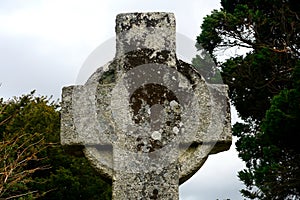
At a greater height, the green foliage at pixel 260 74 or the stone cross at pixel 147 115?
the green foliage at pixel 260 74

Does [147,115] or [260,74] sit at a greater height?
[260,74]

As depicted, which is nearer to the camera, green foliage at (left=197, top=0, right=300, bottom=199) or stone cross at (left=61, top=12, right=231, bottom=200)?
stone cross at (left=61, top=12, right=231, bottom=200)

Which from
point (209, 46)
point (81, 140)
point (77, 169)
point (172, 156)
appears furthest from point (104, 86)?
point (77, 169)

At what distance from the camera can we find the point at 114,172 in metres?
4.51

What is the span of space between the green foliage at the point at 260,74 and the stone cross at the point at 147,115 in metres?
8.77

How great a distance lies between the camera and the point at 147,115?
15.2 feet

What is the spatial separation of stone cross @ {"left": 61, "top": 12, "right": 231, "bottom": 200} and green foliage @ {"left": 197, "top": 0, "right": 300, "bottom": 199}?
8774 mm

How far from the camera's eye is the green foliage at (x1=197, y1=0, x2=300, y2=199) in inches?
545

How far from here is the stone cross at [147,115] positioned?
4.52m

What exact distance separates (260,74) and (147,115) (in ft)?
35.7

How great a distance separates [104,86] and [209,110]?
32.0 inches

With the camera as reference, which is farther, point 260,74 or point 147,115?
point 260,74

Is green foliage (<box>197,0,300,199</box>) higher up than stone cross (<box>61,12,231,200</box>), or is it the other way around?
green foliage (<box>197,0,300,199</box>)

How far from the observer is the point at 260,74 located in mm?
15133
